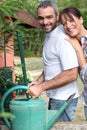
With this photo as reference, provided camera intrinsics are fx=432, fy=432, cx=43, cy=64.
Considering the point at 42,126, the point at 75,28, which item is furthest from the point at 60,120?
the point at 75,28

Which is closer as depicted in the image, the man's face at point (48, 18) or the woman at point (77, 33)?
the woman at point (77, 33)

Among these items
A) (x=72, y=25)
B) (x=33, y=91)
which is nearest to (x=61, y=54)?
(x=72, y=25)

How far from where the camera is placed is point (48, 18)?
3227 millimetres

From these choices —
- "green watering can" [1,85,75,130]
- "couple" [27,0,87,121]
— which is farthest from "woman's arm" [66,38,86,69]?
"green watering can" [1,85,75,130]

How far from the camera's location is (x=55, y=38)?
3230 mm

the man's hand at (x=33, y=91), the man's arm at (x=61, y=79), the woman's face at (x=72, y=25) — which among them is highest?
the woman's face at (x=72, y=25)

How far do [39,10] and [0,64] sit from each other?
210cm

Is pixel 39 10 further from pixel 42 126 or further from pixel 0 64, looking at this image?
pixel 0 64

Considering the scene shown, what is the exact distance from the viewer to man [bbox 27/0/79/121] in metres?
3.11

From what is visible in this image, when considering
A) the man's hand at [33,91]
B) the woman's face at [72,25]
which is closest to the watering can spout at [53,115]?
the man's hand at [33,91]

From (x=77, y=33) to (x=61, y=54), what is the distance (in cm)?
19

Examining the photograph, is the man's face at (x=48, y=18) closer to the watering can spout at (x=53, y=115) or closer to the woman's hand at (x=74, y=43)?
the woman's hand at (x=74, y=43)

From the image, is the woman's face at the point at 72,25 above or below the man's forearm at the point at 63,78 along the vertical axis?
above

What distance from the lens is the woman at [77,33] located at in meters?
3.10
